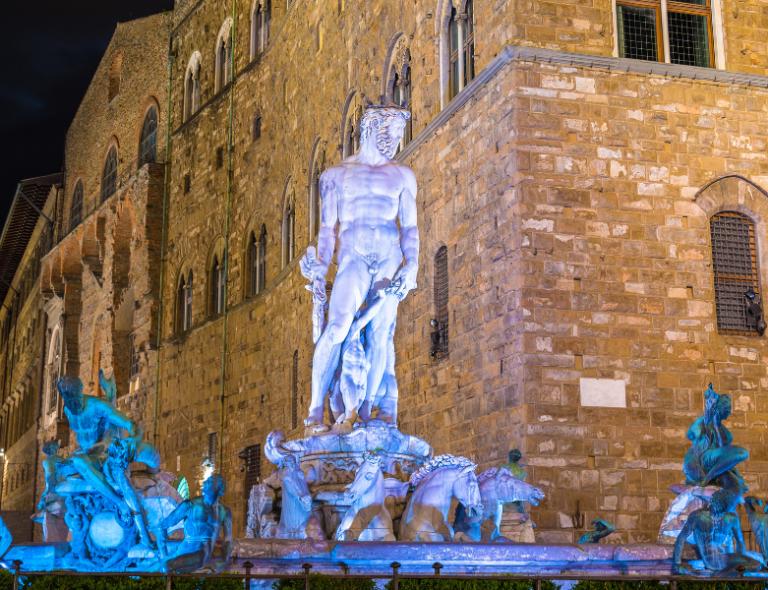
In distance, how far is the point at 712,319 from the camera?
14484mm

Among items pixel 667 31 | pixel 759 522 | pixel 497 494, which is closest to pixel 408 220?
pixel 497 494

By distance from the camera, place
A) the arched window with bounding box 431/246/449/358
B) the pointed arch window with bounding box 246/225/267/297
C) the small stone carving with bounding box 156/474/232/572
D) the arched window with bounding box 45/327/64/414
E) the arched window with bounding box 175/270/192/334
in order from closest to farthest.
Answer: the small stone carving with bounding box 156/474/232/572 → the arched window with bounding box 431/246/449/358 → the pointed arch window with bounding box 246/225/267/297 → the arched window with bounding box 175/270/192/334 → the arched window with bounding box 45/327/64/414

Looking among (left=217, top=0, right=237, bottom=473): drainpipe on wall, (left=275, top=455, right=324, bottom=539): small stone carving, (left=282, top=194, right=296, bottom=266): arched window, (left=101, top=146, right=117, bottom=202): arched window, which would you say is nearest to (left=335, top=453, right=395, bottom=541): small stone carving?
(left=275, top=455, right=324, bottom=539): small stone carving

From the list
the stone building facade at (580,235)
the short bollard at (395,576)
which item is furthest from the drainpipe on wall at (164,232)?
the short bollard at (395,576)

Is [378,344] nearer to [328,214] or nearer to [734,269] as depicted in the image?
[328,214]

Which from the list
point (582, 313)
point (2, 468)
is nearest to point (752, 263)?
point (582, 313)

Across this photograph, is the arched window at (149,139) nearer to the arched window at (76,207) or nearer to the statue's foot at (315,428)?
the arched window at (76,207)

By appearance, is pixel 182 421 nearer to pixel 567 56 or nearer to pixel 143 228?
pixel 143 228

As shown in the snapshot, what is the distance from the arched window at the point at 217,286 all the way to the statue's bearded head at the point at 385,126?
18.4 metres

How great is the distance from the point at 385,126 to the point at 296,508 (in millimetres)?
3521

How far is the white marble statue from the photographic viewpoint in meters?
10.4

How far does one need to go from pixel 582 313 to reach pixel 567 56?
10.1 feet

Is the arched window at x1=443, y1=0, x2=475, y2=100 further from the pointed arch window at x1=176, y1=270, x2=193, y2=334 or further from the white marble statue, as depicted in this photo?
the pointed arch window at x1=176, y1=270, x2=193, y2=334

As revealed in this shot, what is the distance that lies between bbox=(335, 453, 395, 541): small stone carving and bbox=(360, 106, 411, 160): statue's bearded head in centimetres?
310
